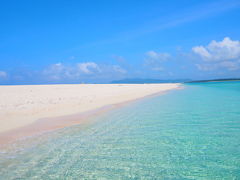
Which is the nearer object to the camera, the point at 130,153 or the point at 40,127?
the point at 130,153

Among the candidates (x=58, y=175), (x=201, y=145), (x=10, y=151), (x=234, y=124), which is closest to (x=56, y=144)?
(x=10, y=151)

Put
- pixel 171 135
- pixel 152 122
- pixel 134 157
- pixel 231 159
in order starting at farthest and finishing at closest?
pixel 152 122 < pixel 171 135 < pixel 134 157 < pixel 231 159

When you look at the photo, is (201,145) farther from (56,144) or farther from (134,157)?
(56,144)

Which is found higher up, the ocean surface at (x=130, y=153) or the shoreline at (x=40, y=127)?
the shoreline at (x=40, y=127)

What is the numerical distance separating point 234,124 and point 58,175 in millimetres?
7725

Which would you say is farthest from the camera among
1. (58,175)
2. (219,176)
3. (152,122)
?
(152,122)

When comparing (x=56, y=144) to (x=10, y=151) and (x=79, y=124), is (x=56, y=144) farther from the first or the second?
(x=79, y=124)

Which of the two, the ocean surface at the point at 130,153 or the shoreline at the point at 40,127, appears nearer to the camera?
the ocean surface at the point at 130,153

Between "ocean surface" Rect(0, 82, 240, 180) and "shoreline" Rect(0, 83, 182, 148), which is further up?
"shoreline" Rect(0, 83, 182, 148)

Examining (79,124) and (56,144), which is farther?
(79,124)

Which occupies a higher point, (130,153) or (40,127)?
(40,127)

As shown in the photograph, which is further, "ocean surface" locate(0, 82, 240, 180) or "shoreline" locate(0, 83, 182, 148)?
"shoreline" locate(0, 83, 182, 148)

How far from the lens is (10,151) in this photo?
5969 mm

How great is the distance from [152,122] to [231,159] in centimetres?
478
